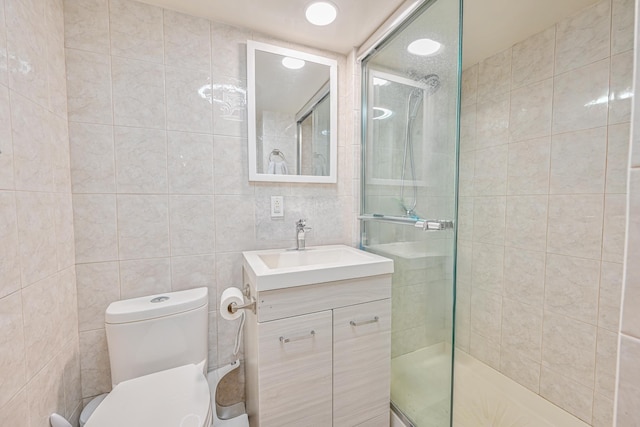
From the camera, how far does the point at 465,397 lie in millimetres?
1484

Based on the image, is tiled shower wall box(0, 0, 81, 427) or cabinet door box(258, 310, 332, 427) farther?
cabinet door box(258, 310, 332, 427)

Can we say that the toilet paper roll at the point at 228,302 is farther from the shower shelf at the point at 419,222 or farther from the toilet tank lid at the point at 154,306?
the shower shelf at the point at 419,222

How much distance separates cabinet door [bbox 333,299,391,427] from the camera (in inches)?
42.8

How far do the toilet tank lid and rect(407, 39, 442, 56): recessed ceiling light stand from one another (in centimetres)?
152

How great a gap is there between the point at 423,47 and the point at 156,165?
54.3 inches

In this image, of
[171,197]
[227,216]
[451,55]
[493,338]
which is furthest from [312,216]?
[493,338]

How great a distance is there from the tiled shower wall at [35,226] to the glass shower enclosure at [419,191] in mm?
1424

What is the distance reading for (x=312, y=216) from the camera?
156 cm

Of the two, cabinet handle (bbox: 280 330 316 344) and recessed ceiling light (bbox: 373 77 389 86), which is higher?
recessed ceiling light (bbox: 373 77 389 86)

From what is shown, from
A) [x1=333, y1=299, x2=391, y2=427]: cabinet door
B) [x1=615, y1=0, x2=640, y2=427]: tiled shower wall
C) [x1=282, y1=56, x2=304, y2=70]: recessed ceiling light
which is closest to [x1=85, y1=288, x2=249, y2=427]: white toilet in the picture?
[x1=333, y1=299, x2=391, y2=427]: cabinet door

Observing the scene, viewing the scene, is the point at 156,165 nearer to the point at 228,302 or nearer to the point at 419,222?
the point at 228,302

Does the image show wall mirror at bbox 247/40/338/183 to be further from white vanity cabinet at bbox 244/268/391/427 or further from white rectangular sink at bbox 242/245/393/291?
white vanity cabinet at bbox 244/268/391/427

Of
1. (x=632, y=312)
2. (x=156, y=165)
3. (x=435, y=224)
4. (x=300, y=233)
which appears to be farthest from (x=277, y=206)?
(x=632, y=312)

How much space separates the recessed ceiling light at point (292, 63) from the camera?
145cm
